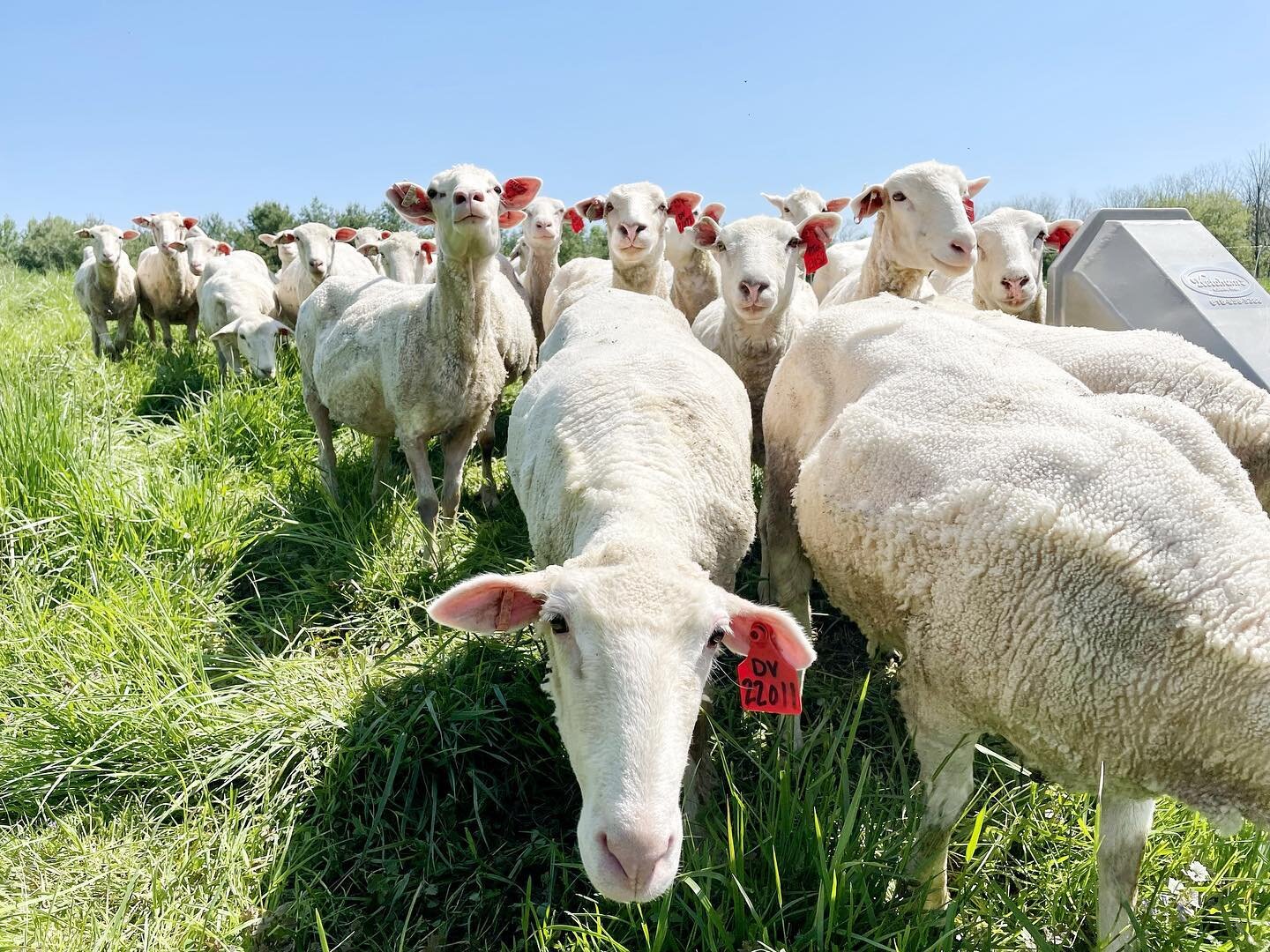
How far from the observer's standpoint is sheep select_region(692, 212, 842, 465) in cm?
409

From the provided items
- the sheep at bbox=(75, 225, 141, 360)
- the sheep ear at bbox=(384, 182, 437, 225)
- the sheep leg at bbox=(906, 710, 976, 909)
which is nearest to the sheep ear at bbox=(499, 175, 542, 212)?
the sheep ear at bbox=(384, 182, 437, 225)

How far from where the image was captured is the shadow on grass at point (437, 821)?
248cm

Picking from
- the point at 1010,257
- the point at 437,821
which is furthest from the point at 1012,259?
the point at 437,821

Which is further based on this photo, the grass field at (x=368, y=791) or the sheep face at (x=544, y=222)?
the sheep face at (x=544, y=222)

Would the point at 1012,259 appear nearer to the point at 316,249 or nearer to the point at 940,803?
the point at 940,803

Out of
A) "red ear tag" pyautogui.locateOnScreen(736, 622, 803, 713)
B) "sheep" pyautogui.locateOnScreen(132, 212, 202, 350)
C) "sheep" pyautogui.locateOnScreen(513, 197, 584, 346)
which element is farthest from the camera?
"sheep" pyautogui.locateOnScreen(132, 212, 202, 350)

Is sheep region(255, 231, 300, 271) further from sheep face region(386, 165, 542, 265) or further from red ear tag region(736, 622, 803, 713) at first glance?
red ear tag region(736, 622, 803, 713)

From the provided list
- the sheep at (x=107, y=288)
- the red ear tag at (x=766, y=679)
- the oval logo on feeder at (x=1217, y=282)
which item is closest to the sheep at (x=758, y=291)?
the oval logo on feeder at (x=1217, y=282)

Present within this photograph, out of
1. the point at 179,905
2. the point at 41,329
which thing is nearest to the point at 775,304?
the point at 179,905

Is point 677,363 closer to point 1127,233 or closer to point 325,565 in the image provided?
point 325,565

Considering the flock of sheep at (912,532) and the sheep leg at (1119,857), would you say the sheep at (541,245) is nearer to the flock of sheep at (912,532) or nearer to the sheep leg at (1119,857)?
the flock of sheep at (912,532)

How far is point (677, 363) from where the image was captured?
10.3ft

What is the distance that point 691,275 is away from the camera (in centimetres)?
620

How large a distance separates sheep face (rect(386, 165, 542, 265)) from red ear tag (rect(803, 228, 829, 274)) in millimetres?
1639
